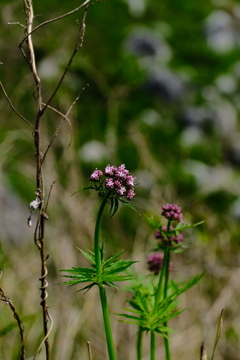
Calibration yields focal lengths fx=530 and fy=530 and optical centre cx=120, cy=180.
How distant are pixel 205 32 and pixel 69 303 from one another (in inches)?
130

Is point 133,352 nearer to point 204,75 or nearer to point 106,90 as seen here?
point 106,90

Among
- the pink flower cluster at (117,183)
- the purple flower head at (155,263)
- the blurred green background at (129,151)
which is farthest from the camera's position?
the blurred green background at (129,151)

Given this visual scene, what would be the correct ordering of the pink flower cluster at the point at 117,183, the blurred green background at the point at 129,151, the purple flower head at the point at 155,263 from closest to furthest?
1. the pink flower cluster at the point at 117,183
2. the purple flower head at the point at 155,263
3. the blurred green background at the point at 129,151

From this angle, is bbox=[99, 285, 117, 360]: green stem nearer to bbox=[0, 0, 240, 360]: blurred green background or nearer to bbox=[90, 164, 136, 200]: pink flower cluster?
bbox=[90, 164, 136, 200]: pink flower cluster

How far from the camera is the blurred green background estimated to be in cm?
146

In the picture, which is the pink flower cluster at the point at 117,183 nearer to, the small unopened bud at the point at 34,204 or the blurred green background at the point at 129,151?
the small unopened bud at the point at 34,204

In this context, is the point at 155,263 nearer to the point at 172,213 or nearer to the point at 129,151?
the point at 172,213

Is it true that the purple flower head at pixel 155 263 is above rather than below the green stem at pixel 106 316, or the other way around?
above

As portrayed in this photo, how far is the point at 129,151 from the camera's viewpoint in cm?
259

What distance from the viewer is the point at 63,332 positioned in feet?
4.51

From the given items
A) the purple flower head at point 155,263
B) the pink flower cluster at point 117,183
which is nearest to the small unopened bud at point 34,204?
the pink flower cluster at point 117,183

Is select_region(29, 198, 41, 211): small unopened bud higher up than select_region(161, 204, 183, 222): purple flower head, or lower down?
lower down

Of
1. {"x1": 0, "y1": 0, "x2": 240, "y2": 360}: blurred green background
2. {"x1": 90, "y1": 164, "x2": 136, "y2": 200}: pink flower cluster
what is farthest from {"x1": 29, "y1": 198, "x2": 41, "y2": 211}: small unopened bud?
{"x1": 0, "y1": 0, "x2": 240, "y2": 360}: blurred green background

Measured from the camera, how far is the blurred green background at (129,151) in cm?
146
